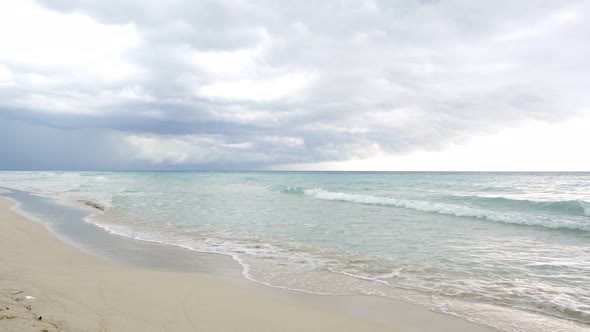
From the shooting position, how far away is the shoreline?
455 cm

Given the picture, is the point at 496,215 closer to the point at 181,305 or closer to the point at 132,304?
the point at 181,305

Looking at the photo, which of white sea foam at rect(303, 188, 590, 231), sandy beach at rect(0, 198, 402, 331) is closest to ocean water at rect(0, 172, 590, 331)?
white sea foam at rect(303, 188, 590, 231)

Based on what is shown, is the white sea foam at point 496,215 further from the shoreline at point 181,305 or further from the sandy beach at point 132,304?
the sandy beach at point 132,304

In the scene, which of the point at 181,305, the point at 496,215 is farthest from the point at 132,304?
the point at 496,215

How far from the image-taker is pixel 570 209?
2064 cm

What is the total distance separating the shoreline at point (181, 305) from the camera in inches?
179

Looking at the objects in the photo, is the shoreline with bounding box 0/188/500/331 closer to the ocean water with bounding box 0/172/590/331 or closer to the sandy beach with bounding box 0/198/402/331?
the sandy beach with bounding box 0/198/402/331

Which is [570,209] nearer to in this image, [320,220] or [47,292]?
[320,220]

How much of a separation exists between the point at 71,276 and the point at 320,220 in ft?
38.8

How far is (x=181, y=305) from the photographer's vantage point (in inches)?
210

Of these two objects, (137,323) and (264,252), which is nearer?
(137,323)

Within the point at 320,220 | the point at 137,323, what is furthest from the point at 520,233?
the point at 137,323

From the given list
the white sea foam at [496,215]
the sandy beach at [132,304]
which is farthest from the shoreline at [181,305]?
the white sea foam at [496,215]

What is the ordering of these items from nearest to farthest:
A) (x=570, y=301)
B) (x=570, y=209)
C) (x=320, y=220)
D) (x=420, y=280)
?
(x=570, y=301), (x=420, y=280), (x=320, y=220), (x=570, y=209)
